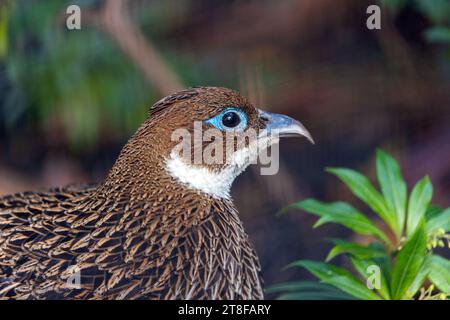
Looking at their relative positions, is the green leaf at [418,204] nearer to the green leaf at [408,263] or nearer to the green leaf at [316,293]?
the green leaf at [408,263]

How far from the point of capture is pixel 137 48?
5.37 metres

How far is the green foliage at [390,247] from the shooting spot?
3055 millimetres

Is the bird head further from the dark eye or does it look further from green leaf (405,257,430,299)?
green leaf (405,257,430,299)

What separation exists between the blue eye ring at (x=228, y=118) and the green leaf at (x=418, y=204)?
757 mm

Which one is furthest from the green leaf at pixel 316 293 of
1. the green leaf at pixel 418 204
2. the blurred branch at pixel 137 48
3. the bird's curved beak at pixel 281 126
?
the blurred branch at pixel 137 48

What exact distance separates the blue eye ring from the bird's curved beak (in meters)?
0.09

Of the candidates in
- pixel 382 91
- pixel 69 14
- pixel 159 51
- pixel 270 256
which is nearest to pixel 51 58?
pixel 69 14

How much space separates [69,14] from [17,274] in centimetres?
239

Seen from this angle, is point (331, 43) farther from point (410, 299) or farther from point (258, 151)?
point (410, 299)

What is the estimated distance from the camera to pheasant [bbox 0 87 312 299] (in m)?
2.96

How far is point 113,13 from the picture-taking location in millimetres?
5242

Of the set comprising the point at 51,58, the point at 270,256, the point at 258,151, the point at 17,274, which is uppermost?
the point at 51,58

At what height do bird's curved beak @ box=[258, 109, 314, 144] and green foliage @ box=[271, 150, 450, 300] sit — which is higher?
bird's curved beak @ box=[258, 109, 314, 144]

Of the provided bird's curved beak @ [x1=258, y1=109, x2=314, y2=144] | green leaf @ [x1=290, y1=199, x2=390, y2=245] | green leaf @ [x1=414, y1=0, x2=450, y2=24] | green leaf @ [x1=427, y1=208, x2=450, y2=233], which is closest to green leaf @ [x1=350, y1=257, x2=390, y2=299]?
green leaf @ [x1=290, y1=199, x2=390, y2=245]
